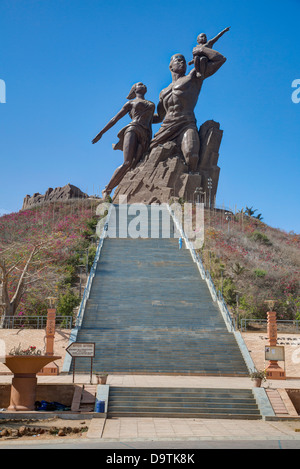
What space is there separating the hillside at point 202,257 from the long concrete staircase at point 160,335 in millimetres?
1247

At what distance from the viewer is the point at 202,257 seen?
23.5 metres

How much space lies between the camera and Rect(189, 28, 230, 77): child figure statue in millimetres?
34656

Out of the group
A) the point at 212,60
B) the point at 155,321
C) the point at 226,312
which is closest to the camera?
the point at 155,321

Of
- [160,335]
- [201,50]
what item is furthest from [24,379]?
[201,50]

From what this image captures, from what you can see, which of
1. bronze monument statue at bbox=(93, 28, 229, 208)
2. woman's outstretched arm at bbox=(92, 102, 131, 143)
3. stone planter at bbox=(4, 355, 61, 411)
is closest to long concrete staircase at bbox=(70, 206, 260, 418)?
stone planter at bbox=(4, 355, 61, 411)

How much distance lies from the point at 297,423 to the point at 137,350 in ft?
18.7

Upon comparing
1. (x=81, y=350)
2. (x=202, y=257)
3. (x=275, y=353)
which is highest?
(x=202, y=257)

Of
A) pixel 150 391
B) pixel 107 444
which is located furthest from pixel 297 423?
pixel 107 444

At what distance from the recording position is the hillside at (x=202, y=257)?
19.2 m

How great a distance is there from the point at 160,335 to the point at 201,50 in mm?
25429

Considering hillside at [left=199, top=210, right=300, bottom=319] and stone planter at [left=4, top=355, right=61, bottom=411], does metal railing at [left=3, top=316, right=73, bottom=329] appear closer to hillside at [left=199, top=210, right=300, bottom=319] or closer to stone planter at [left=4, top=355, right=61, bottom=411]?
hillside at [left=199, top=210, right=300, bottom=319]

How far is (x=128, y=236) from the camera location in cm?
2598

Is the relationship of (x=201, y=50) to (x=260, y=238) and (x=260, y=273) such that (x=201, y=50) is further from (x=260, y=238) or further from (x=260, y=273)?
(x=260, y=273)
